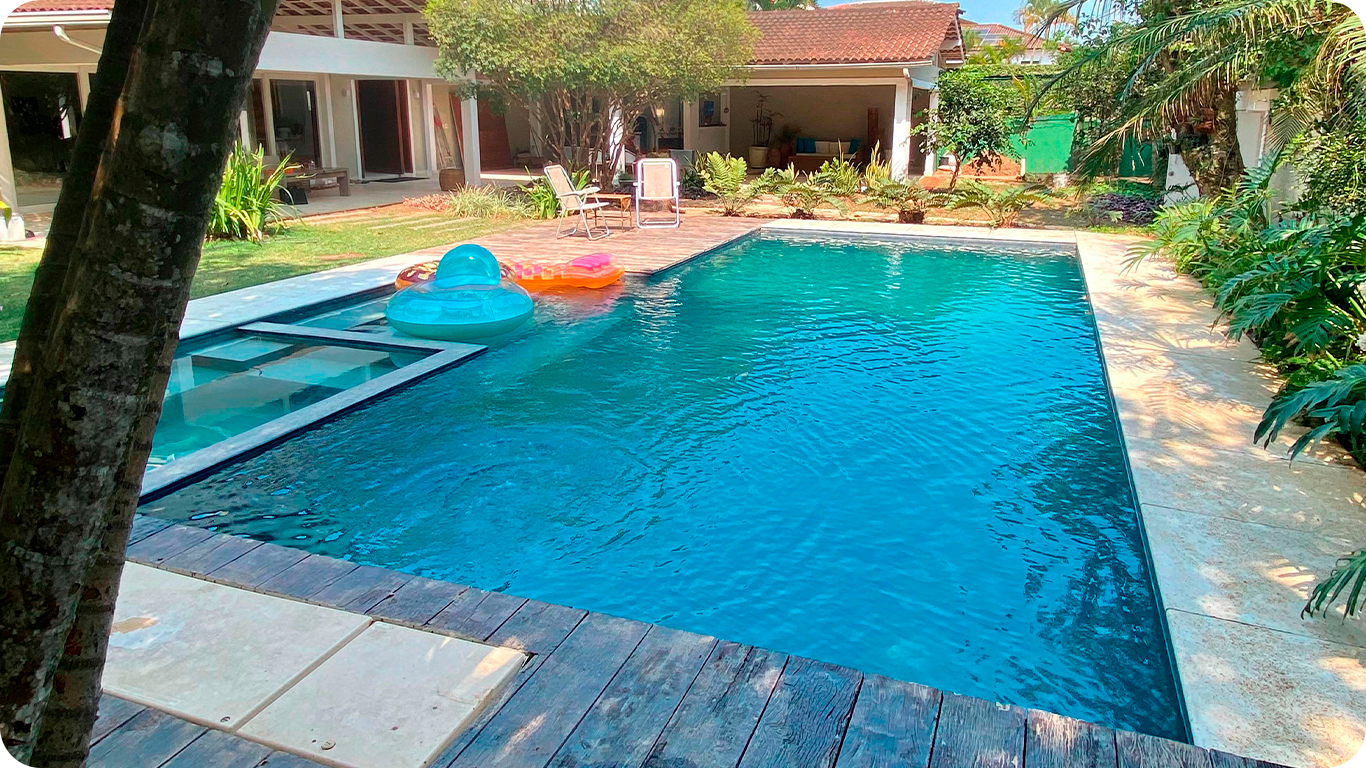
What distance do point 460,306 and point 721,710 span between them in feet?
19.5

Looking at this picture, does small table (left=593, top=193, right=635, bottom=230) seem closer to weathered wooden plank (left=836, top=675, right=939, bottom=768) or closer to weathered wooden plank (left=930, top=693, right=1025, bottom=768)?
weathered wooden plank (left=836, top=675, right=939, bottom=768)

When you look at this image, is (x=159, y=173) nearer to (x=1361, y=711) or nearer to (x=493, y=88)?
(x=1361, y=711)

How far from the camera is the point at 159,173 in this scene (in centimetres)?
117

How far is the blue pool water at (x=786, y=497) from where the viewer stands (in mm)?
3986

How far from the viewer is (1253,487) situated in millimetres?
4801

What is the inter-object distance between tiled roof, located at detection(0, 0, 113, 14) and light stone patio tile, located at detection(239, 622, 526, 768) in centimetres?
1211

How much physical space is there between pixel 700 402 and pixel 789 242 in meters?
7.76

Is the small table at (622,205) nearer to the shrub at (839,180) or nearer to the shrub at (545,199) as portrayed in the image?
the shrub at (545,199)

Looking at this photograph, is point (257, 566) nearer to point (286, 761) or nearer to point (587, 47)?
point (286, 761)

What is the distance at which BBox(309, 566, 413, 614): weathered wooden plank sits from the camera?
349cm

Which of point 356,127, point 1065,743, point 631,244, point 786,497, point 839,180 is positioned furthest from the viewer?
point 356,127

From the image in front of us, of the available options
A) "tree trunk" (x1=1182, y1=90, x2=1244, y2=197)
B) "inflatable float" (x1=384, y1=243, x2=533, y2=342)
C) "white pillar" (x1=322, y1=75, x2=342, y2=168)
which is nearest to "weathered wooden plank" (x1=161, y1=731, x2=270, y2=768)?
"inflatable float" (x1=384, y1=243, x2=533, y2=342)

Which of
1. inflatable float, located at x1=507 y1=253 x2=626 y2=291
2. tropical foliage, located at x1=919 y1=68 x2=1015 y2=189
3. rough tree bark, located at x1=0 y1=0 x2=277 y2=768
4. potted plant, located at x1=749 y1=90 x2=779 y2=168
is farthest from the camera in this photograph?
Result: potted plant, located at x1=749 y1=90 x2=779 y2=168

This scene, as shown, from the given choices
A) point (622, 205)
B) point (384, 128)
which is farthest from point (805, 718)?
point (384, 128)
